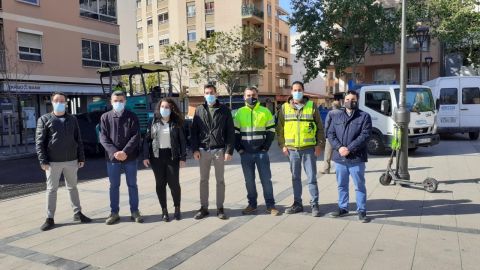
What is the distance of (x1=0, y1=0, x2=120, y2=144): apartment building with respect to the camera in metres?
19.6

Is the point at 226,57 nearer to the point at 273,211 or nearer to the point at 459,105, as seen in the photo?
the point at 459,105

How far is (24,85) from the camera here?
64.8 ft

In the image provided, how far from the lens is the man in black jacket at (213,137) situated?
19.7ft

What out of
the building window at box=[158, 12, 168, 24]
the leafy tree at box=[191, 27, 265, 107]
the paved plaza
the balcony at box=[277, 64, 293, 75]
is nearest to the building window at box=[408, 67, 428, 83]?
the leafy tree at box=[191, 27, 265, 107]

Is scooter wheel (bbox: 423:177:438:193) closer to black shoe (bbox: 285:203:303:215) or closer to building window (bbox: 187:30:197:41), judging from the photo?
black shoe (bbox: 285:203:303:215)

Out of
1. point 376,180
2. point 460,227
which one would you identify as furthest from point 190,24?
point 460,227

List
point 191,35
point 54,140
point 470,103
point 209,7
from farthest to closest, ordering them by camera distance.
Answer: point 191,35, point 209,7, point 470,103, point 54,140

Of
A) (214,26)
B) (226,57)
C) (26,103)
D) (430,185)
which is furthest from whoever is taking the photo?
(214,26)

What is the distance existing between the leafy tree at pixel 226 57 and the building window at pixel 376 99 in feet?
85.7

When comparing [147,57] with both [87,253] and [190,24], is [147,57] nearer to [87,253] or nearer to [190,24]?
[190,24]

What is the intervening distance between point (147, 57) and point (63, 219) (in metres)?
45.7

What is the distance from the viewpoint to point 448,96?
59.8ft

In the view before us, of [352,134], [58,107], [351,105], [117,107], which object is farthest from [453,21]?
[58,107]

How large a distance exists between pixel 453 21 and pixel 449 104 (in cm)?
640
